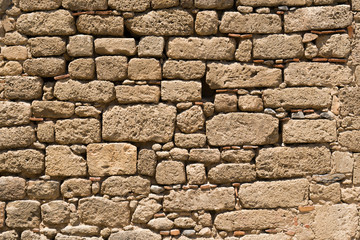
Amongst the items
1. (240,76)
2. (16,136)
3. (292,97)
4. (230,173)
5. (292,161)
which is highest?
(240,76)

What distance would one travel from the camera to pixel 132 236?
336cm

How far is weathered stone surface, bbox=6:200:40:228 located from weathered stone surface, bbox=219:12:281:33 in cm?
249

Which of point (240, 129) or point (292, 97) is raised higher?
point (292, 97)

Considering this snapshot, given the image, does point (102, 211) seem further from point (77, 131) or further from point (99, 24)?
point (99, 24)

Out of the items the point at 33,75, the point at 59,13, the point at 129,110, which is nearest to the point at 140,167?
the point at 129,110

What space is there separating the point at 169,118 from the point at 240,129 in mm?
701

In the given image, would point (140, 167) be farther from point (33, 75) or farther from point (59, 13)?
point (59, 13)

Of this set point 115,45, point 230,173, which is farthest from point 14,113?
point 230,173

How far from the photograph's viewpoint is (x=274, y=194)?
3.44 m

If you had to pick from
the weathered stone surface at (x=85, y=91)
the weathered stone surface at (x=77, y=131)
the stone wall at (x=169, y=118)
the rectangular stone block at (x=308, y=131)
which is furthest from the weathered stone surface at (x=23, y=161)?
the rectangular stone block at (x=308, y=131)

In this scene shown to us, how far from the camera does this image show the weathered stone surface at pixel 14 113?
3363 mm

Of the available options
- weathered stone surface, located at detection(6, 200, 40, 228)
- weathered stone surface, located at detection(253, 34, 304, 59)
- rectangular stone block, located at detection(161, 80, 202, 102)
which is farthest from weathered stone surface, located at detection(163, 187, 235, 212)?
weathered stone surface, located at detection(253, 34, 304, 59)

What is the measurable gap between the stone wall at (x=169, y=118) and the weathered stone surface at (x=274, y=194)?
0.05ft

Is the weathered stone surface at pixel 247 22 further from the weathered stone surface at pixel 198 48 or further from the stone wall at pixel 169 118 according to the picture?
the weathered stone surface at pixel 198 48
